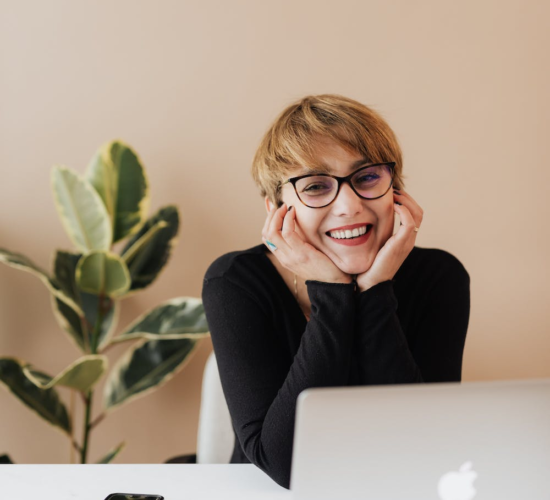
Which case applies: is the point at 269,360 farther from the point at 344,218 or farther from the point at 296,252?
the point at 344,218

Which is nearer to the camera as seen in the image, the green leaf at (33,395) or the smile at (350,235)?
the smile at (350,235)

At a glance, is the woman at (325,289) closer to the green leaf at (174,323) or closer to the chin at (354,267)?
the chin at (354,267)

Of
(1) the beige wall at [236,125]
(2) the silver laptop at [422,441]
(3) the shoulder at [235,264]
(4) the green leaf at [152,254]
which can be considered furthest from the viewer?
(1) the beige wall at [236,125]

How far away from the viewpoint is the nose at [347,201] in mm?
1254

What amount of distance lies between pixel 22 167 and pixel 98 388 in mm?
854

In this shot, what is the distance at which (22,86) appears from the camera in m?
2.13

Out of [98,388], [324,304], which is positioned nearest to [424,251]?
[324,304]

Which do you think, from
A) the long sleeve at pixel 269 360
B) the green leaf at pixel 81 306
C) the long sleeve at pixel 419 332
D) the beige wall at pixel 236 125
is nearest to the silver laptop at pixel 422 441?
the long sleeve at pixel 269 360

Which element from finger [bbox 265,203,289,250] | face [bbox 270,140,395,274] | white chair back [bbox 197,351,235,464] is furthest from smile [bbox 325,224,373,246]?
white chair back [bbox 197,351,235,464]

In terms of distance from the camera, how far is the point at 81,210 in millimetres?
1838

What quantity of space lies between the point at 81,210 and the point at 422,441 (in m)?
1.38

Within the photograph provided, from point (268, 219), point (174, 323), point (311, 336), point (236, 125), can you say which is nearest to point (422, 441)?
point (311, 336)

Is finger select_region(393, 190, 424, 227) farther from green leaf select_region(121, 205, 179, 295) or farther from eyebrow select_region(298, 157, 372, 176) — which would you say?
green leaf select_region(121, 205, 179, 295)

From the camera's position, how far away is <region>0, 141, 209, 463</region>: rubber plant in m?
1.82
